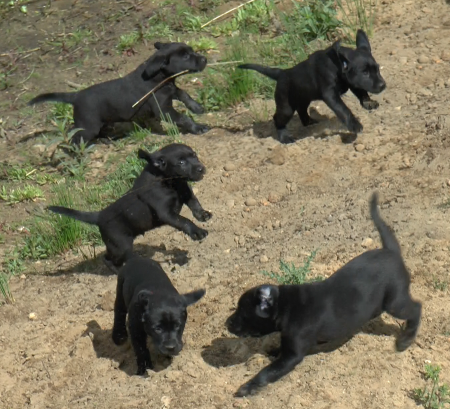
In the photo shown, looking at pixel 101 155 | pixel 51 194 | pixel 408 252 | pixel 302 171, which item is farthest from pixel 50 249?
pixel 408 252

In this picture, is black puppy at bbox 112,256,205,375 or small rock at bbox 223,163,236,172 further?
small rock at bbox 223,163,236,172

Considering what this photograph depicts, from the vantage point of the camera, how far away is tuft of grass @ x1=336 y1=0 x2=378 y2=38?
10195 millimetres

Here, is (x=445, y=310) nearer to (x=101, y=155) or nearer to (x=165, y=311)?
(x=165, y=311)

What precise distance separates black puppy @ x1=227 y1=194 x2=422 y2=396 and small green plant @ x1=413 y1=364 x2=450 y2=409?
0.35 metres

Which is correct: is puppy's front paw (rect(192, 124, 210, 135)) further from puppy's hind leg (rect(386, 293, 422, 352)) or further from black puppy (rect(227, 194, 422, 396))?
puppy's hind leg (rect(386, 293, 422, 352))

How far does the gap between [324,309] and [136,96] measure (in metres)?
5.28

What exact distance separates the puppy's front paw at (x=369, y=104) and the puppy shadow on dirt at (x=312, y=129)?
327mm

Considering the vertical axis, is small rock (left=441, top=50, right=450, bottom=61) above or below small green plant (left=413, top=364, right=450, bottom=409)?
below

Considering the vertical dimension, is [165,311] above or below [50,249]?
above

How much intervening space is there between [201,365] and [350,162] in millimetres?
A: 3158

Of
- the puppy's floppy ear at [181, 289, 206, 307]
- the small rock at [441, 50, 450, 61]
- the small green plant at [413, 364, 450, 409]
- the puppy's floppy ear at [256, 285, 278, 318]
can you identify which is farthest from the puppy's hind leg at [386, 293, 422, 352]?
the small rock at [441, 50, 450, 61]

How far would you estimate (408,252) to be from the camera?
6414mm

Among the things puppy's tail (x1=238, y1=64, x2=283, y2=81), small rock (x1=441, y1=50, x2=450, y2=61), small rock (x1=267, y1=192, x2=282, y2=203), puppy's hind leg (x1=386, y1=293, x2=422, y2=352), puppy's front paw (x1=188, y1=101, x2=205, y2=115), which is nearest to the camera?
puppy's hind leg (x1=386, y1=293, x2=422, y2=352)

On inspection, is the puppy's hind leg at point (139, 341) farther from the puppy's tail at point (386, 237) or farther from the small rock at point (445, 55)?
the small rock at point (445, 55)
